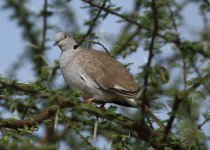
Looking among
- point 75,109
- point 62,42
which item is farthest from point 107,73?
point 75,109

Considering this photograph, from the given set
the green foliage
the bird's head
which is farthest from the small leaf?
the bird's head

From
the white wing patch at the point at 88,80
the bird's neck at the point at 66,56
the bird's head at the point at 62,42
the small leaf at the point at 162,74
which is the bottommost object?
the small leaf at the point at 162,74

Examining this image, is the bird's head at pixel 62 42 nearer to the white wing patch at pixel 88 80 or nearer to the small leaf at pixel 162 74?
the white wing patch at pixel 88 80

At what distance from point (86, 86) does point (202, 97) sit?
1.77 m

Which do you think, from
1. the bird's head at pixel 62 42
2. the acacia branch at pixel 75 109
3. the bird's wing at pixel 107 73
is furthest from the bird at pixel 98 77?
the acacia branch at pixel 75 109

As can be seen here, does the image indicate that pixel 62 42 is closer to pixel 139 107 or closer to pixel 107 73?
pixel 107 73

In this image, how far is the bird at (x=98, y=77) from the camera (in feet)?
16.6

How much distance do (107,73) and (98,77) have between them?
89mm

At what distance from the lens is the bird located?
5066mm

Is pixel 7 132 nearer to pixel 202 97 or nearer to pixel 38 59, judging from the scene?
pixel 202 97

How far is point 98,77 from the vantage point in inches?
206

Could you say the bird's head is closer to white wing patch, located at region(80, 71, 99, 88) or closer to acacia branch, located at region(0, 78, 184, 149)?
white wing patch, located at region(80, 71, 99, 88)

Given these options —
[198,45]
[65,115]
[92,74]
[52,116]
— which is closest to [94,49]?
[92,74]

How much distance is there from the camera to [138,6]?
7242 millimetres
